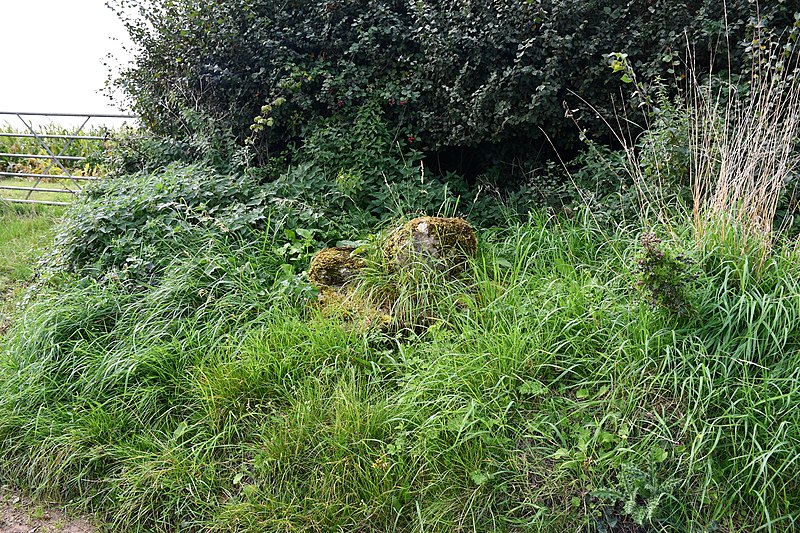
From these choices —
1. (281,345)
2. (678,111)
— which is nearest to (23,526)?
(281,345)

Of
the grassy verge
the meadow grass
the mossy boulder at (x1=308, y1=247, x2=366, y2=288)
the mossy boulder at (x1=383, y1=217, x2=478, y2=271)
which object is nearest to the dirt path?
the meadow grass

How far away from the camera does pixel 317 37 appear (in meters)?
6.25

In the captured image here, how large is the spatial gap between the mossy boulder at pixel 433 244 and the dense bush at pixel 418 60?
1489 millimetres

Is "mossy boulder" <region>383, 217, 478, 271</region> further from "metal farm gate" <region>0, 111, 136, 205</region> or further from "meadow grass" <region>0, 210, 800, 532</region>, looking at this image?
"metal farm gate" <region>0, 111, 136, 205</region>

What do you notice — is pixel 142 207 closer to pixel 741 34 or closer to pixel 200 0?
pixel 200 0

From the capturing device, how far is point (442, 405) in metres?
3.37

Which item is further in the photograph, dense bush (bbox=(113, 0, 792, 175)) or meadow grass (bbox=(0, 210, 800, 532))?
dense bush (bbox=(113, 0, 792, 175))

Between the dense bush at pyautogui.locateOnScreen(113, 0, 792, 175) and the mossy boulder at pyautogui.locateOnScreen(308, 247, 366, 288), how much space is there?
188cm

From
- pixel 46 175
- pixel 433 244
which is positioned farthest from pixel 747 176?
pixel 46 175

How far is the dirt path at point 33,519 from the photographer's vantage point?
3568 mm

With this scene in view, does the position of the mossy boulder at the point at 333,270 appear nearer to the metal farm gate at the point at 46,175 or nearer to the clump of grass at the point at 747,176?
the clump of grass at the point at 747,176

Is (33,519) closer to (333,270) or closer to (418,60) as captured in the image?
(333,270)

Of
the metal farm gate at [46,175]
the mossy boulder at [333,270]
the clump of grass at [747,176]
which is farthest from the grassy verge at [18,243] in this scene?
the clump of grass at [747,176]

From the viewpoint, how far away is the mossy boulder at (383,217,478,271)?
14.0ft
